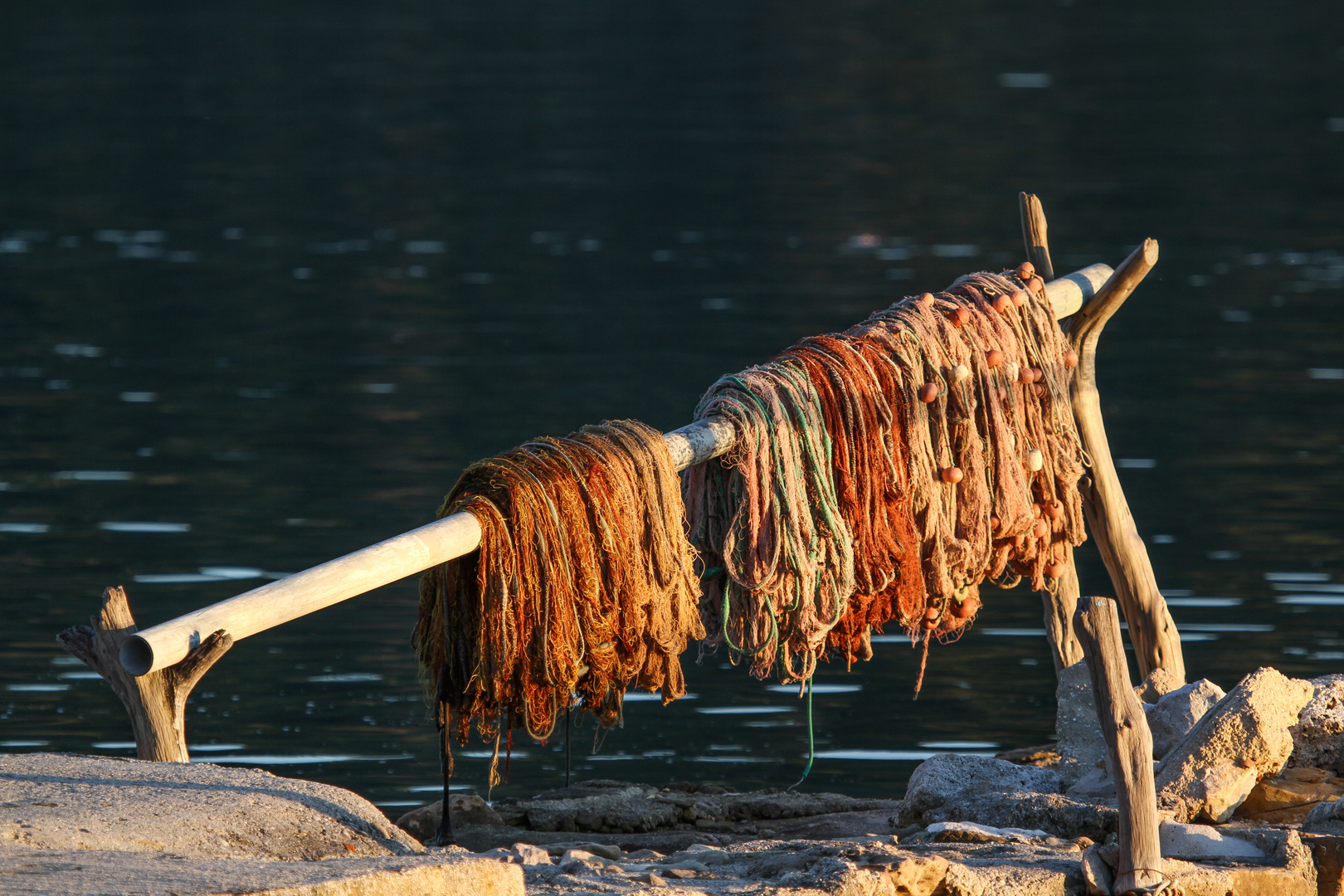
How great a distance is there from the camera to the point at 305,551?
13.9 m

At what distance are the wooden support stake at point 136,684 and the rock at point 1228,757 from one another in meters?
3.45

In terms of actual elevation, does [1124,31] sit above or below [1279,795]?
above

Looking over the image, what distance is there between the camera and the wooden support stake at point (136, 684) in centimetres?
654

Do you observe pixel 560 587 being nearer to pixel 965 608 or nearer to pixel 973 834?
pixel 973 834

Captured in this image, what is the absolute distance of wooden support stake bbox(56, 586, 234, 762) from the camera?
6539 mm

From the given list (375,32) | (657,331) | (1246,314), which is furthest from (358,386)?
(375,32)

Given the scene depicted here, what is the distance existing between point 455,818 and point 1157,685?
9.67 feet

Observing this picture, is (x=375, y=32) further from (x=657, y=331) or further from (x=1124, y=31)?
(x=657, y=331)

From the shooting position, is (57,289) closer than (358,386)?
No

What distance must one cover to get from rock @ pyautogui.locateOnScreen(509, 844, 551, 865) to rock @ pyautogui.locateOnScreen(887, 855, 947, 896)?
45.0 inches

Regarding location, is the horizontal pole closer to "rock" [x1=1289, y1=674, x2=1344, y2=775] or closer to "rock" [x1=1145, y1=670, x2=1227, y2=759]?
"rock" [x1=1145, y1=670, x2=1227, y2=759]

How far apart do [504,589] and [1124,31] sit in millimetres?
44663

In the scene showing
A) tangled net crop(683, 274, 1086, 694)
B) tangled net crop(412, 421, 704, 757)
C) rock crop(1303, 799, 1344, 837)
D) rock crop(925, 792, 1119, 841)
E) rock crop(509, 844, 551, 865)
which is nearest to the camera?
tangled net crop(412, 421, 704, 757)

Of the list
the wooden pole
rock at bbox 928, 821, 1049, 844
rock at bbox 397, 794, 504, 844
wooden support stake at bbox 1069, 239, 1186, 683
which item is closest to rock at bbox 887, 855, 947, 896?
the wooden pole
